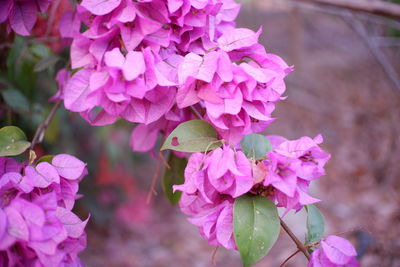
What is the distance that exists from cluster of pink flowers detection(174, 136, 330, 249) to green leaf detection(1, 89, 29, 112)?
585 millimetres

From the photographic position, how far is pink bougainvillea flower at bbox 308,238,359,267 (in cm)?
52

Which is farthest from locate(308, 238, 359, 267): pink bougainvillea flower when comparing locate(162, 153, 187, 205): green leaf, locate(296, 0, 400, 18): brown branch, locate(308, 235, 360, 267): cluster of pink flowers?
locate(296, 0, 400, 18): brown branch

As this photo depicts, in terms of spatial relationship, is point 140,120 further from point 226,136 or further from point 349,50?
point 349,50

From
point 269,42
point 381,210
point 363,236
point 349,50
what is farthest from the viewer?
point 349,50

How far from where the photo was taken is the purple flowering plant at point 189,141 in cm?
48

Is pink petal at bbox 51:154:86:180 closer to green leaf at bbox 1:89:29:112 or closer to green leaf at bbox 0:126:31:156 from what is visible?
green leaf at bbox 0:126:31:156

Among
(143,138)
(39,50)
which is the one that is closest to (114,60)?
(143,138)

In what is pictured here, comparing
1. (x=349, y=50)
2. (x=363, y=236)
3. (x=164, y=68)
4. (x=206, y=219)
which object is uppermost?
(x=164, y=68)

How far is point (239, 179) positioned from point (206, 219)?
0.27ft

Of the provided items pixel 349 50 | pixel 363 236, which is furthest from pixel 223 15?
pixel 349 50

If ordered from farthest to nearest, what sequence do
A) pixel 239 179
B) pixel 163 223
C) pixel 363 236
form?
pixel 163 223 → pixel 363 236 → pixel 239 179

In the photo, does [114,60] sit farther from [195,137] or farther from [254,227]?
[254,227]

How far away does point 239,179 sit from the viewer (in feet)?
1.62

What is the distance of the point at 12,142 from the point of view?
570 mm
